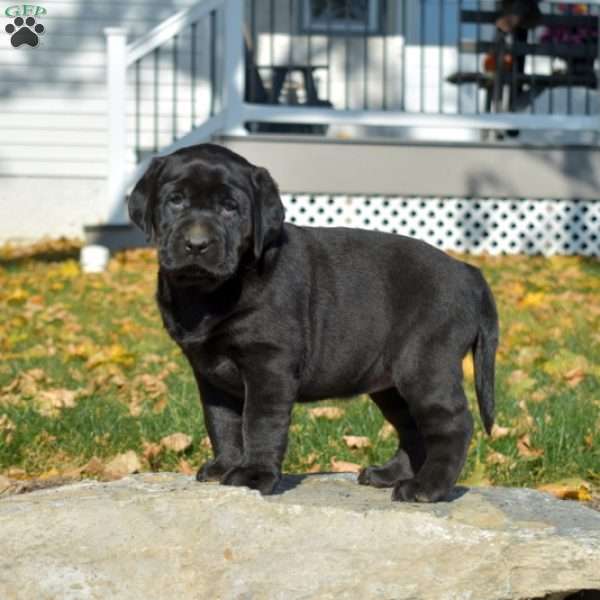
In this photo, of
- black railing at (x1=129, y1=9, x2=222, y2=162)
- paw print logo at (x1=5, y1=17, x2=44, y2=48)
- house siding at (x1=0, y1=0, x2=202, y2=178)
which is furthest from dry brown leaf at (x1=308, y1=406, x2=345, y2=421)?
paw print logo at (x1=5, y1=17, x2=44, y2=48)

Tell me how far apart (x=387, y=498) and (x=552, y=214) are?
34.7 feet

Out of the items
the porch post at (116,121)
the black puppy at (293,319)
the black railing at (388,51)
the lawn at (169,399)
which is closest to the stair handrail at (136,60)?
the porch post at (116,121)

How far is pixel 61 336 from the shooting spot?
29.1ft

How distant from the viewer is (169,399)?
261 inches

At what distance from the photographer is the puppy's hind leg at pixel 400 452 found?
4426mm

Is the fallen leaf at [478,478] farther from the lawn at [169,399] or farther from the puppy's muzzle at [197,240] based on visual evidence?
the puppy's muzzle at [197,240]

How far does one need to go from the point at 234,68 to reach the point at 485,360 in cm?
962

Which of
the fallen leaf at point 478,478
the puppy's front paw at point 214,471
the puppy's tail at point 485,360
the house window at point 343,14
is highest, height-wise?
the house window at point 343,14

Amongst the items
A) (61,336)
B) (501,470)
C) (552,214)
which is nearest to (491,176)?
(552,214)

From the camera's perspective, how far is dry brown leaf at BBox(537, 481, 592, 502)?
501cm

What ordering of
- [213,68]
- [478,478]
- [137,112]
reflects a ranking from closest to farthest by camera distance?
[478,478] < [137,112] < [213,68]

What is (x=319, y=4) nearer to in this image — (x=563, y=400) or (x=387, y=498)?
(x=563, y=400)

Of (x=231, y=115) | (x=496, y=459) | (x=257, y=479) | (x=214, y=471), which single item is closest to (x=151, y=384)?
(x=496, y=459)

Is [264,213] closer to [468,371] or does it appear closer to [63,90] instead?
[468,371]
